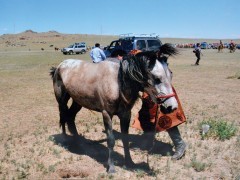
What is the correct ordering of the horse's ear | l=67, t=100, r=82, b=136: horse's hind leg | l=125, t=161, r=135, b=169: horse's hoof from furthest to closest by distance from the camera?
l=67, t=100, r=82, b=136: horse's hind leg < l=125, t=161, r=135, b=169: horse's hoof < the horse's ear

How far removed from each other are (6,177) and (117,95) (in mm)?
2274

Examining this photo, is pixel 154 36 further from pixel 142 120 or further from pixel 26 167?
pixel 26 167

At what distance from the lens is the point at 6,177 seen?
490cm

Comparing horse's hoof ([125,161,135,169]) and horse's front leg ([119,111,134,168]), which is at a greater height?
horse's front leg ([119,111,134,168])

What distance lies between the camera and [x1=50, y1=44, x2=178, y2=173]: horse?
13.5ft

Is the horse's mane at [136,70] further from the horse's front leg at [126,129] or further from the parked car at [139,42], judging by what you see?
the parked car at [139,42]

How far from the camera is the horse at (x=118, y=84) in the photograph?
412 cm

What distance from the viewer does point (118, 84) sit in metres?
4.68

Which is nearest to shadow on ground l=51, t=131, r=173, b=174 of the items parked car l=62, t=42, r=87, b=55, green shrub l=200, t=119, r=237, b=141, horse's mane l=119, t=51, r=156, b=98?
green shrub l=200, t=119, r=237, b=141

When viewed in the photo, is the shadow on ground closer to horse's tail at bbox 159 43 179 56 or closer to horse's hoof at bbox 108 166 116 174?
horse's hoof at bbox 108 166 116 174

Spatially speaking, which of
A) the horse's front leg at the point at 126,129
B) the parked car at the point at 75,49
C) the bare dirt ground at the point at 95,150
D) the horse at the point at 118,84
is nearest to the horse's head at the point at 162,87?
the horse at the point at 118,84

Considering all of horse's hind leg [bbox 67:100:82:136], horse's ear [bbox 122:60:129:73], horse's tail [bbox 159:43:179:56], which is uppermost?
horse's tail [bbox 159:43:179:56]

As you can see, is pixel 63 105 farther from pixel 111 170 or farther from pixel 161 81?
pixel 161 81

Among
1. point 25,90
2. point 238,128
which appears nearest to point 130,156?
point 238,128
